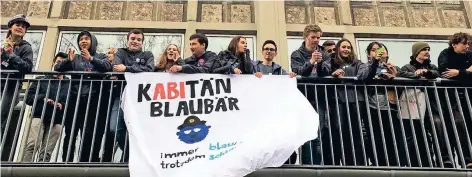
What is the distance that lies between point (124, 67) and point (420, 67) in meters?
3.21

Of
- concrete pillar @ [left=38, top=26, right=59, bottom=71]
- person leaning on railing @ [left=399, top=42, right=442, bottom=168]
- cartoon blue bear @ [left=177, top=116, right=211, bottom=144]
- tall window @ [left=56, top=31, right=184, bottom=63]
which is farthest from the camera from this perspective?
tall window @ [left=56, top=31, right=184, bottom=63]

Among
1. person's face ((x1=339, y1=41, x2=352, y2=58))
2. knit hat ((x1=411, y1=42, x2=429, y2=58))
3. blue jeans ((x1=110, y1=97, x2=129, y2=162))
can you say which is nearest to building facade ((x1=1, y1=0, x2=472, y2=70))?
person's face ((x1=339, y1=41, x2=352, y2=58))

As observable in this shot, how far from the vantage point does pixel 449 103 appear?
7.25 m

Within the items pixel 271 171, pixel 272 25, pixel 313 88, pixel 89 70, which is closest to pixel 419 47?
pixel 313 88

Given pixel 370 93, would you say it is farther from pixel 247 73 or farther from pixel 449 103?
pixel 247 73

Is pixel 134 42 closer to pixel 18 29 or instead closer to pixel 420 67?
pixel 18 29

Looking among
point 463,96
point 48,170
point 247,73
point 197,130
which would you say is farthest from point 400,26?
point 48,170

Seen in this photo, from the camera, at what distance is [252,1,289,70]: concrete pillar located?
1017cm

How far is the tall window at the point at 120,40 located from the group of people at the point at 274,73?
288 cm

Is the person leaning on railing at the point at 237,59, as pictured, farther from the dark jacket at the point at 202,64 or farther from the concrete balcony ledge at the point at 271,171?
the concrete balcony ledge at the point at 271,171

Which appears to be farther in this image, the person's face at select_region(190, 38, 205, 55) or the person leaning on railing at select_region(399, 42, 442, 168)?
the person's face at select_region(190, 38, 205, 55)

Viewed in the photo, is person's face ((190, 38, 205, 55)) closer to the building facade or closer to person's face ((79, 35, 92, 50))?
person's face ((79, 35, 92, 50))

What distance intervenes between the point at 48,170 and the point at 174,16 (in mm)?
4661

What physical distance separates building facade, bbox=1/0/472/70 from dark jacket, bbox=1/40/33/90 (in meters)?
2.85
